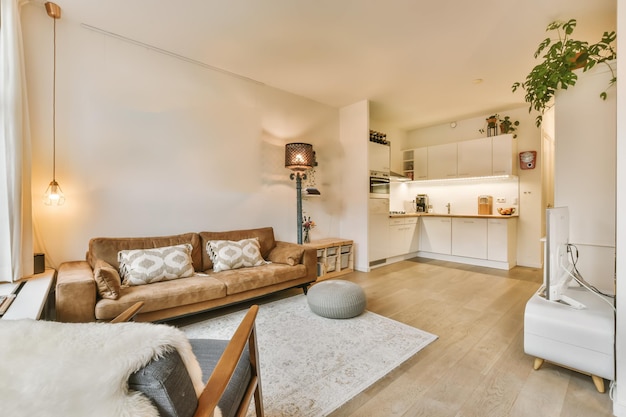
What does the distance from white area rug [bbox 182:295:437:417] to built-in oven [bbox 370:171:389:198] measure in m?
2.47

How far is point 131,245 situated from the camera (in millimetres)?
2797

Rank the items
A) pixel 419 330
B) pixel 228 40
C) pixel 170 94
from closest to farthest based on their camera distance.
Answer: pixel 419 330, pixel 228 40, pixel 170 94

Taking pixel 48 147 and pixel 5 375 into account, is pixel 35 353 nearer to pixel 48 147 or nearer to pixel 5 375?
pixel 5 375

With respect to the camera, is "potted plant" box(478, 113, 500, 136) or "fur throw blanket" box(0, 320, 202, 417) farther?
"potted plant" box(478, 113, 500, 136)

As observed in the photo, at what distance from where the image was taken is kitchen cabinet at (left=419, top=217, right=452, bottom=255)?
552 centimetres

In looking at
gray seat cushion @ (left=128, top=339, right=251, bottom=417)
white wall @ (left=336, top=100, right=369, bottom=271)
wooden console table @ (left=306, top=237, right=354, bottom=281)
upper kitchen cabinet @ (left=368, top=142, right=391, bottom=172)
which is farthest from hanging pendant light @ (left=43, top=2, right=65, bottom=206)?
upper kitchen cabinet @ (left=368, top=142, right=391, bottom=172)

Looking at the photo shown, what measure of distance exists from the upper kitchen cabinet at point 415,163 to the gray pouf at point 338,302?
13.2 feet

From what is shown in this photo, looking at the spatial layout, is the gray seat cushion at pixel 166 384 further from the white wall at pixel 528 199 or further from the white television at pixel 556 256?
the white wall at pixel 528 199

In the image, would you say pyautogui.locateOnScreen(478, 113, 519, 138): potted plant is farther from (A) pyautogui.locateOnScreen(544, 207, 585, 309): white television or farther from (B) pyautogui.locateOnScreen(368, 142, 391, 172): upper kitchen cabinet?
(A) pyautogui.locateOnScreen(544, 207, 585, 309): white television

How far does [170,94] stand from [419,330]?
360 centimetres

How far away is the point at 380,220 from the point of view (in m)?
4.99

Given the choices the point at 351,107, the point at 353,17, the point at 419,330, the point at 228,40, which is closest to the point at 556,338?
the point at 419,330

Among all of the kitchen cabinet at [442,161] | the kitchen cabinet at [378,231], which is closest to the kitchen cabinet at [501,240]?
the kitchen cabinet at [442,161]

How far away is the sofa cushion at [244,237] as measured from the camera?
10.6 feet
